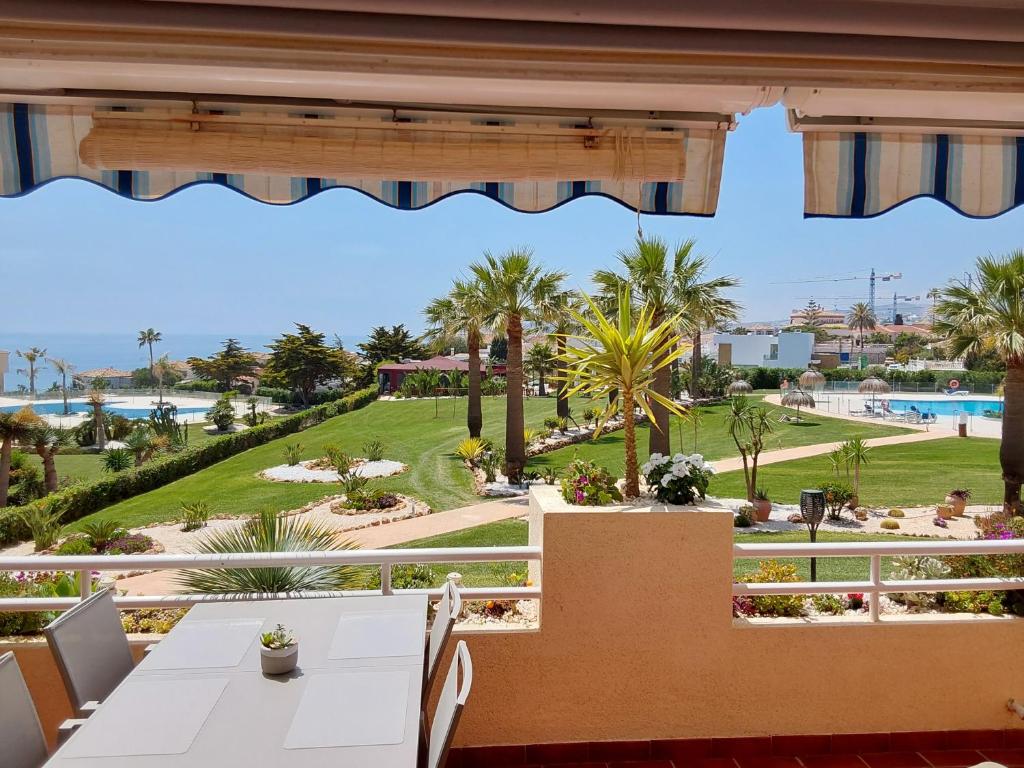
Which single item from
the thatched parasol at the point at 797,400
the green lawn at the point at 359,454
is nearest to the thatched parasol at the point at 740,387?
the thatched parasol at the point at 797,400

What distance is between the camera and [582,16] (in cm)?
155

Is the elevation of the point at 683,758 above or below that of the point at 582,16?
below

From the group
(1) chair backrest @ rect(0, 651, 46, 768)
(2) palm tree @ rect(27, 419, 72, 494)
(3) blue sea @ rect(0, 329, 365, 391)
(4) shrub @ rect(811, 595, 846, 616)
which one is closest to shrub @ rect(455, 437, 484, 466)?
(3) blue sea @ rect(0, 329, 365, 391)

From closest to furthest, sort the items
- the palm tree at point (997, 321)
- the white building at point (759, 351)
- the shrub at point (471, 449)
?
1. the palm tree at point (997, 321)
2. the white building at point (759, 351)
3. the shrub at point (471, 449)

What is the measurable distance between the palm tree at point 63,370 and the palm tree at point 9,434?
47 cm

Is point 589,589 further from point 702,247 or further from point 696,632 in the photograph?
point 702,247

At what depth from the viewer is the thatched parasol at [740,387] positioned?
1289 centimetres

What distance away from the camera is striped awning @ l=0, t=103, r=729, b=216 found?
2.25 m

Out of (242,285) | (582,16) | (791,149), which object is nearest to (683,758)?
(791,149)

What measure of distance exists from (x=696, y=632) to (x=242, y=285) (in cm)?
2291

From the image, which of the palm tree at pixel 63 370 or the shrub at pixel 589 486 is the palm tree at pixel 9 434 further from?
the shrub at pixel 589 486

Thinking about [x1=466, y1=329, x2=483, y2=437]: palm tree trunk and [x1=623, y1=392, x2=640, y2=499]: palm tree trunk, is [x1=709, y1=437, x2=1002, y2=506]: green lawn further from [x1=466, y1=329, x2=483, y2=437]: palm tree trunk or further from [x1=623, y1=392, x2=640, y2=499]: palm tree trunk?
[x1=623, y1=392, x2=640, y2=499]: palm tree trunk

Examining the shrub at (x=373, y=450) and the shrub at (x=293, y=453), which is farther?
the shrub at (x=373, y=450)

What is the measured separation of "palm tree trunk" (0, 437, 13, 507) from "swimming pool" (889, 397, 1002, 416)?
14.2 metres
